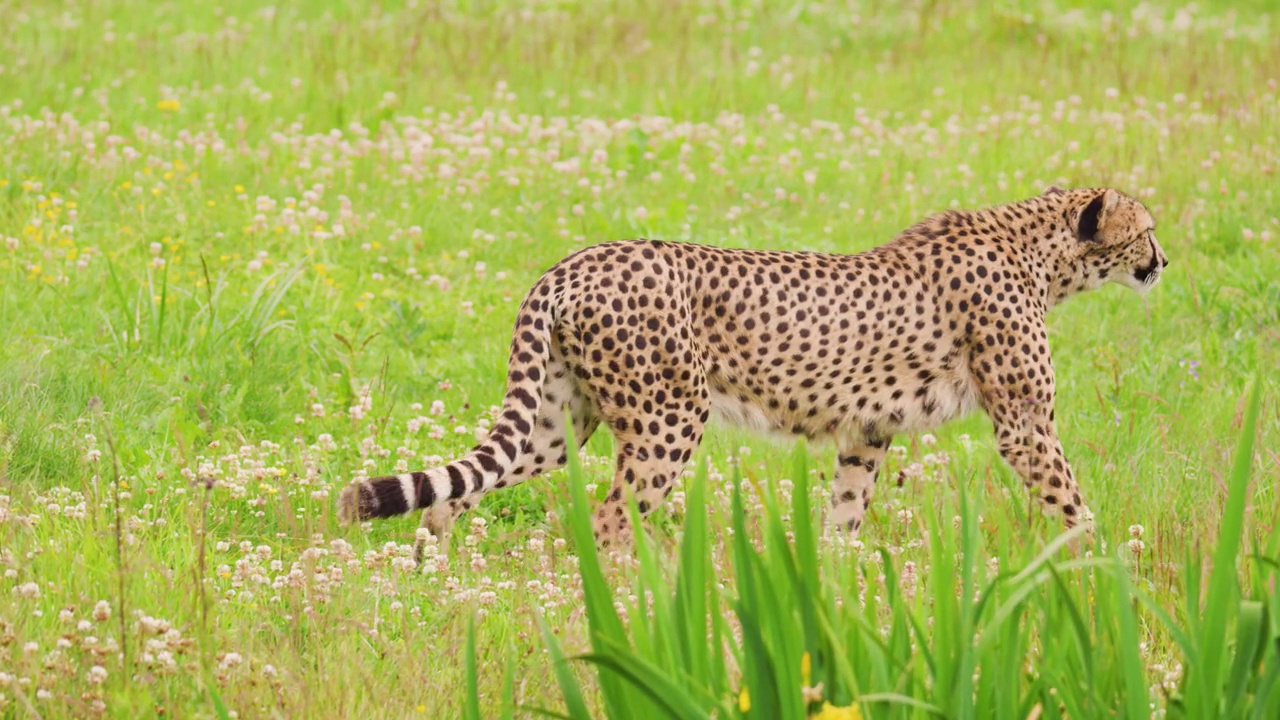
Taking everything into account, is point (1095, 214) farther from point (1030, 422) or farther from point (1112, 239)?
point (1030, 422)

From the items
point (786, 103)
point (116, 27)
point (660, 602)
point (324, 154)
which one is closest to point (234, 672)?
point (660, 602)

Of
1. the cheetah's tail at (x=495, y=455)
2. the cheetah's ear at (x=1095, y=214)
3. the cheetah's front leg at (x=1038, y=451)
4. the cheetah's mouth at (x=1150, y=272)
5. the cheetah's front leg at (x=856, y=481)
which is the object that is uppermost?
the cheetah's ear at (x=1095, y=214)

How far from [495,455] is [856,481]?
1479 mm

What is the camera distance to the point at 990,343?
231 inches

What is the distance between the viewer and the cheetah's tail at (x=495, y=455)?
179 inches

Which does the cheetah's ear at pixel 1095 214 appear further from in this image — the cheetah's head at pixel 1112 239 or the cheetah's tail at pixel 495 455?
the cheetah's tail at pixel 495 455

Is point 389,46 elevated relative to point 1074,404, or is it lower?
elevated

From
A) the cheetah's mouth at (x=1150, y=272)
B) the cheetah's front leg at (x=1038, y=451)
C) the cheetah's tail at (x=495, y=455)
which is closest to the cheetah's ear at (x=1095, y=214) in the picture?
the cheetah's mouth at (x=1150, y=272)

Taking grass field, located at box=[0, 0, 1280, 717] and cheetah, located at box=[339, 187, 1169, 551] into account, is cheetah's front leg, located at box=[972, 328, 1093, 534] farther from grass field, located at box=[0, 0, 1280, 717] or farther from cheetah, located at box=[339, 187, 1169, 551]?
grass field, located at box=[0, 0, 1280, 717]

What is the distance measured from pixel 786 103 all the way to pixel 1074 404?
16.2 ft

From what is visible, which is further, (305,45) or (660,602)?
(305,45)

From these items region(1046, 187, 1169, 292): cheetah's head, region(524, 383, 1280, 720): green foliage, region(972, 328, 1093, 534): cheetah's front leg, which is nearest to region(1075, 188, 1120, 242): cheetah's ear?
region(1046, 187, 1169, 292): cheetah's head

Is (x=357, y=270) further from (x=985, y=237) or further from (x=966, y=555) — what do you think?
(x=966, y=555)

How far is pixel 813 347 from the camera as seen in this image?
5656mm
